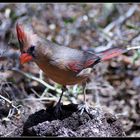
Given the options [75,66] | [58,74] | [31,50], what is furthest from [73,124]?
[31,50]

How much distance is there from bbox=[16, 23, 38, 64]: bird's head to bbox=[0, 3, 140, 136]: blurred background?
0.76 m

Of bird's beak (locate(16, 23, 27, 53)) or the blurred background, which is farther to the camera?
the blurred background

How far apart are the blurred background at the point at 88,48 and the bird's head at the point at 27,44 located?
2.49ft

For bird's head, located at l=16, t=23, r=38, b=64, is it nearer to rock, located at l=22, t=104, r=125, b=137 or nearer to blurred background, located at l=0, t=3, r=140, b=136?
rock, located at l=22, t=104, r=125, b=137

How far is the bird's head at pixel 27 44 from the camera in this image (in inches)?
128

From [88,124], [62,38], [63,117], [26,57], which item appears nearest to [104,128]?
[88,124]

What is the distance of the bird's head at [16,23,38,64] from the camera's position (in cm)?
325

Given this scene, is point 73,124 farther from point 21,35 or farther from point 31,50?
point 21,35

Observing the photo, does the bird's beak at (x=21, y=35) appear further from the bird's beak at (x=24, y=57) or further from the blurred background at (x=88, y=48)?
the blurred background at (x=88, y=48)

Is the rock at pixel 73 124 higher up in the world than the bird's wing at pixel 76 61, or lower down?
lower down

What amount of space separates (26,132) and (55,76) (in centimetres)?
52

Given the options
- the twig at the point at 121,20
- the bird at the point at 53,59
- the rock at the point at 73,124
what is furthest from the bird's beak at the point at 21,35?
the twig at the point at 121,20

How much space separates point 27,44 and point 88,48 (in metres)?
2.61

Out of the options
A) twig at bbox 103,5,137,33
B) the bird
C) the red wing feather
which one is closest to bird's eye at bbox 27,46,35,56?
the bird
